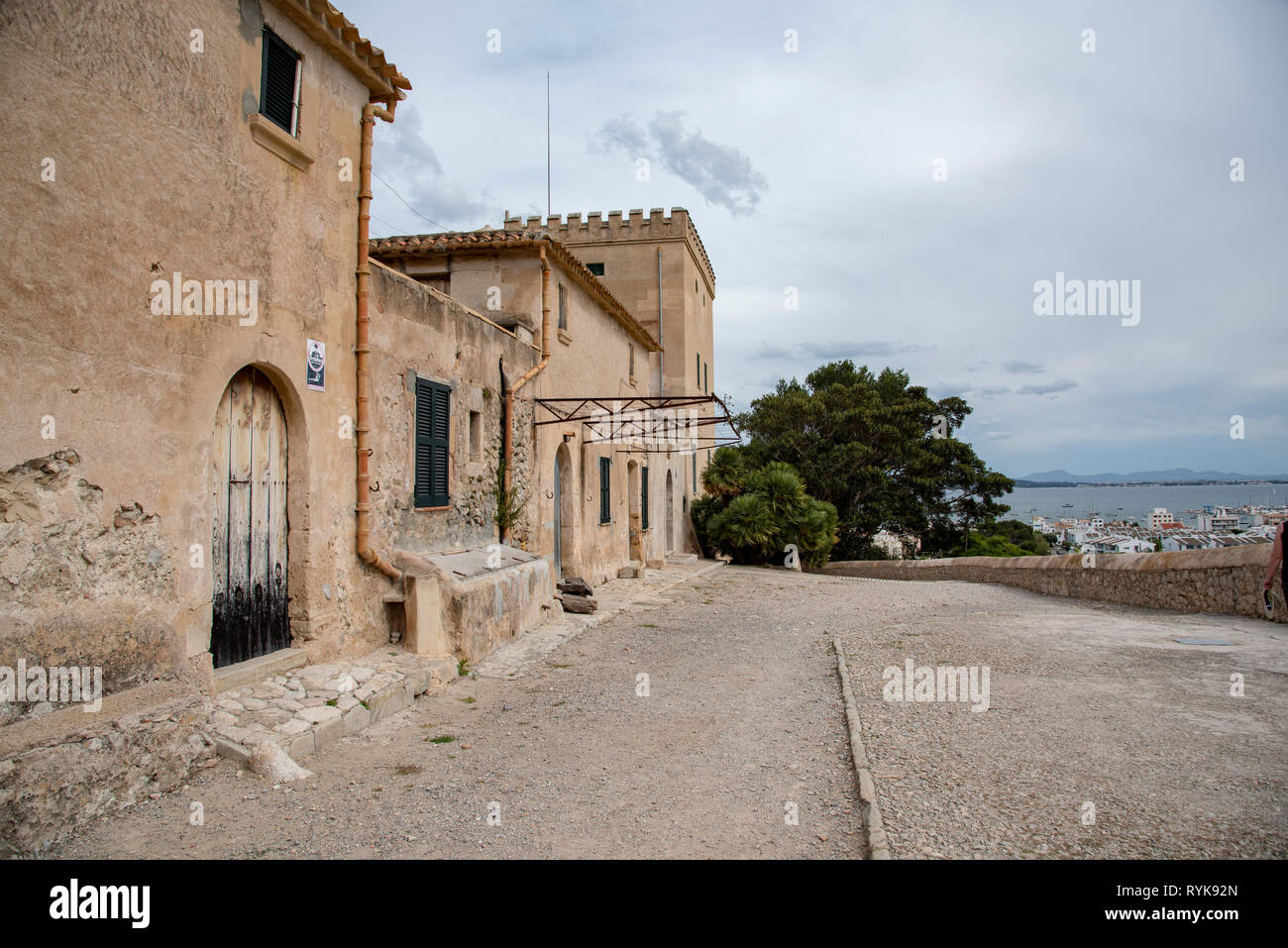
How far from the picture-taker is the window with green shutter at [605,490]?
1625cm

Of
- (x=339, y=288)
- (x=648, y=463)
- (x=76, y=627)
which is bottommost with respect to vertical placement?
(x=76, y=627)

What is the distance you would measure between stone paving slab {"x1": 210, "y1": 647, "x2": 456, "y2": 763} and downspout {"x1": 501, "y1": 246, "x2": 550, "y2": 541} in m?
4.28

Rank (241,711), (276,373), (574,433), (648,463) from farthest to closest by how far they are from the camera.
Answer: (648,463), (574,433), (276,373), (241,711)

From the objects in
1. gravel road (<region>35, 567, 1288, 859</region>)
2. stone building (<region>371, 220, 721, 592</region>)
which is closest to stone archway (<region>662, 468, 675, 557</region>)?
stone building (<region>371, 220, 721, 592</region>)

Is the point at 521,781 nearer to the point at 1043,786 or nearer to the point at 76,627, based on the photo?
the point at 76,627

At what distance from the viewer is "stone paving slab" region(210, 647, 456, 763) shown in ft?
17.6

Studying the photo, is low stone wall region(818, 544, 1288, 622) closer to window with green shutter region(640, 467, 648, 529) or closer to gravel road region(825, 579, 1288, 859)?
gravel road region(825, 579, 1288, 859)

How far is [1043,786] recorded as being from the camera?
4.85 metres

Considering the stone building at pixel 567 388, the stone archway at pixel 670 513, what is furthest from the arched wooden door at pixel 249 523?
the stone archway at pixel 670 513

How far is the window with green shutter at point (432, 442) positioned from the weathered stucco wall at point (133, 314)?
6.54 feet

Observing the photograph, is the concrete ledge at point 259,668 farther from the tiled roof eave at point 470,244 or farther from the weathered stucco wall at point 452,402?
the tiled roof eave at point 470,244

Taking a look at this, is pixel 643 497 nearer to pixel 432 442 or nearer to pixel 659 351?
pixel 659 351
